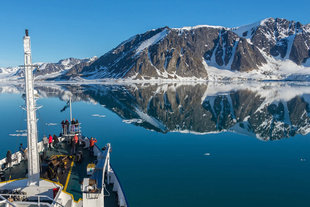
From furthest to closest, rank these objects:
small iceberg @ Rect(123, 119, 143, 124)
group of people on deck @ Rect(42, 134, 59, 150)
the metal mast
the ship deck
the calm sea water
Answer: small iceberg @ Rect(123, 119, 143, 124) → group of people on deck @ Rect(42, 134, 59, 150) → the calm sea water → the ship deck → the metal mast

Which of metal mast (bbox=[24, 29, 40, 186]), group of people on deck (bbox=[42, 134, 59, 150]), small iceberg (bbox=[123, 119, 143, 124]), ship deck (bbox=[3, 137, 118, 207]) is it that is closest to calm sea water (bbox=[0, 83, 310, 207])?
small iceberg (bbox=[123, 119, 143, 124])

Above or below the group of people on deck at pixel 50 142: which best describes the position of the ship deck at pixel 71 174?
below

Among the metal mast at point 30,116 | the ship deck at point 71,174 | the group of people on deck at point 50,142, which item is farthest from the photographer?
the group of people on deck at point 50,142

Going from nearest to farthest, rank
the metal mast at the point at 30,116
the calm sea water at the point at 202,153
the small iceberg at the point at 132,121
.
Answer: the metal mast at the point at 30,116
the calm sea water at the point at 202,153
the small iceberg at the point at 132,121

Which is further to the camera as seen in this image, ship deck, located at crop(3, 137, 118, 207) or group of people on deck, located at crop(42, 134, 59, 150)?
group of people on deck, located at crop(42, 134, 59, 150)

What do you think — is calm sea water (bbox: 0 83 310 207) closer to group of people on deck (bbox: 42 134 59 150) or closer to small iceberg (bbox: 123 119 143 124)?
small iceberg (bbox: 123 119 143 124)

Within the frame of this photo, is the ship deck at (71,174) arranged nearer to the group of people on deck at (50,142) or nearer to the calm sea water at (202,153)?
the group of people on deck at (50,142)

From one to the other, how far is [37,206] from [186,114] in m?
47.2

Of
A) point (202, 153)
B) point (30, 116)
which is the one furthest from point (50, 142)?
point (202, 153)

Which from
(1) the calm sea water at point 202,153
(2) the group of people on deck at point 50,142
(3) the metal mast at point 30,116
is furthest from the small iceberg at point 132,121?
(3) the metal mast at point 30,116

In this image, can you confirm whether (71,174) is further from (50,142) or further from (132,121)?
(132,121)

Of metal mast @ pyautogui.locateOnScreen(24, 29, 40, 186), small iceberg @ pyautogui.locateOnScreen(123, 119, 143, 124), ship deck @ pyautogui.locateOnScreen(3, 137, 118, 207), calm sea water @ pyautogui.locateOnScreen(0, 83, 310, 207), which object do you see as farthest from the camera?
small iceberg @ pyautogui.locateOnScreen(123, 119, 143, 124)

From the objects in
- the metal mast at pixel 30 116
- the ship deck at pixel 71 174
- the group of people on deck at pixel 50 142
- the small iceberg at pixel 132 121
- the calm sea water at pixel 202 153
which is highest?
the metal mast at pixel 30 116

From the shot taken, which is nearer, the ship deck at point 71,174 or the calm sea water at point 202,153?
the ship deck at point 71,174
